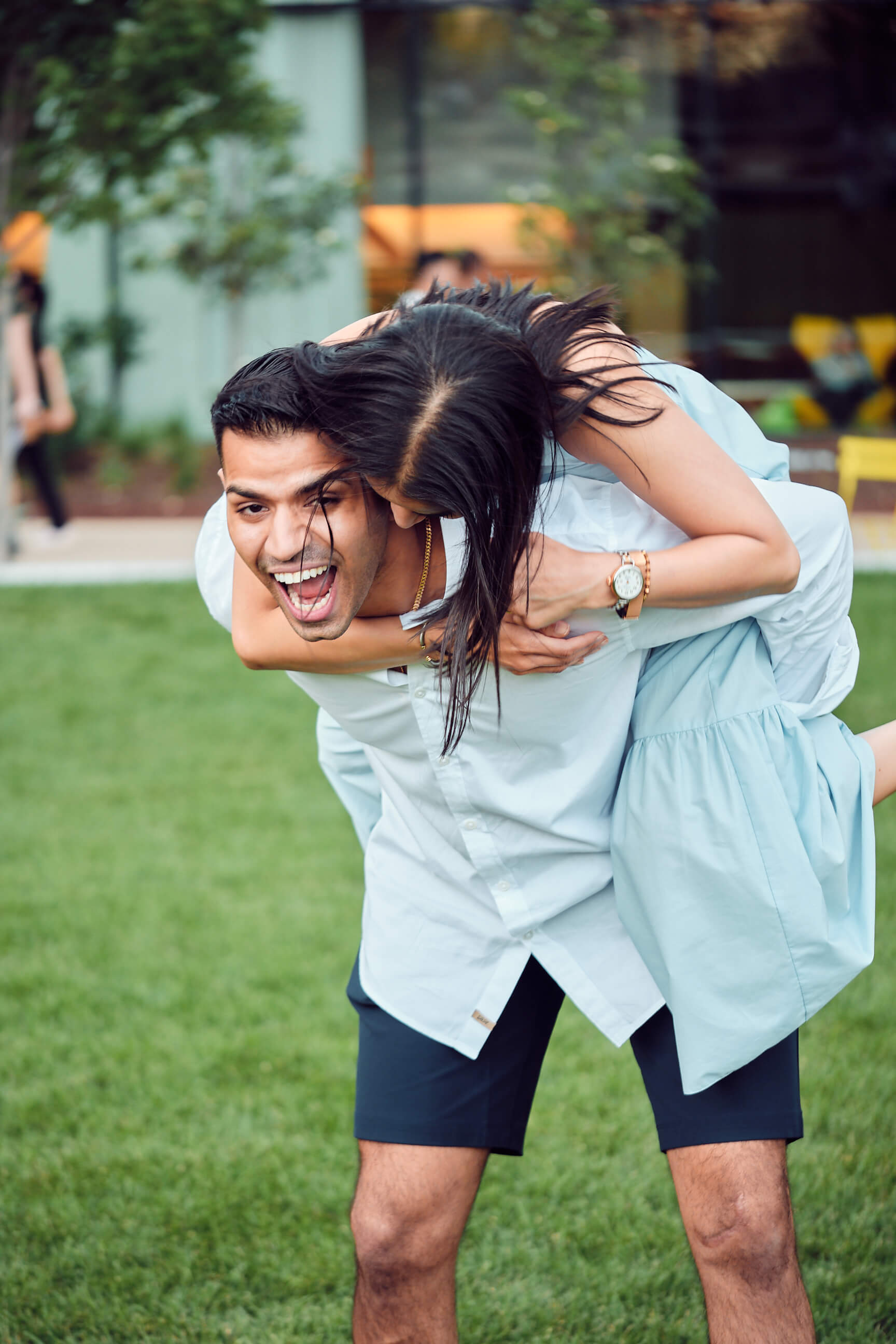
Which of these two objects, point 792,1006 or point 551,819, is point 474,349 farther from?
point 792,1006

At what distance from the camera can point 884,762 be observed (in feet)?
7.05

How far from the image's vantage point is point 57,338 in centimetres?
1527

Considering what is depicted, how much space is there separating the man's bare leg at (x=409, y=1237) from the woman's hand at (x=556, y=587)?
841mm

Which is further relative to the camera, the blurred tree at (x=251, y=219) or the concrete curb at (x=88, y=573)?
the blurred tree at (x=251, y=219)

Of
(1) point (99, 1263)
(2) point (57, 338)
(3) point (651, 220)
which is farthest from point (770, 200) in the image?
(1) point (99, 1263)

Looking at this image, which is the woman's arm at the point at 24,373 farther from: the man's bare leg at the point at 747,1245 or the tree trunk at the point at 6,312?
the man's bare leg at the point at 747,1245

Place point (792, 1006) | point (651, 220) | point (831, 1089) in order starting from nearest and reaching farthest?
point (792, 1006) < point (831, 1089) < point (651, 220)

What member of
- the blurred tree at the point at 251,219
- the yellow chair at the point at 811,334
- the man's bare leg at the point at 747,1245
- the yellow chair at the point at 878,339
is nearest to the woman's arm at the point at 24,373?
the blurred tree at the point at 251,219

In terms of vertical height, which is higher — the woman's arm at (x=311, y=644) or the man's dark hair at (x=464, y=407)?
the man's dark hair at (x=464, y=407)

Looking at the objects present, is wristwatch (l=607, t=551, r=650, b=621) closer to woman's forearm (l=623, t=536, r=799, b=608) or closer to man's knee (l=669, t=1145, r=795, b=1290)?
woman's forearm (l=623, t=536, r=799, b=608)

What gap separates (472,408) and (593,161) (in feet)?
43.6

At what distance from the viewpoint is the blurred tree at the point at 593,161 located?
13.5 meters

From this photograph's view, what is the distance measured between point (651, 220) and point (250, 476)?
1428 cm

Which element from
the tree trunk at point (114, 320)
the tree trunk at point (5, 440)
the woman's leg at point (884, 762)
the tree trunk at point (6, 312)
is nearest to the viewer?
the woman's leg at point (884, 762)
